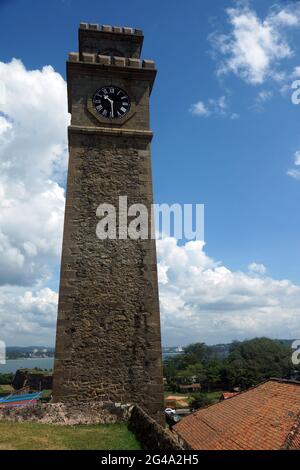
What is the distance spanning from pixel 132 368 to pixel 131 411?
1.84 m

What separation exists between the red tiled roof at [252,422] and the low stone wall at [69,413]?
2.97m

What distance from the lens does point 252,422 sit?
37.6 ft

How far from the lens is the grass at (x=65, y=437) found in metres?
7.29

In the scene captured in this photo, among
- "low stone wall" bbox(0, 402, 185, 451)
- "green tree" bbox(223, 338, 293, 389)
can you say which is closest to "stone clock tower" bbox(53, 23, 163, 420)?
"low stone wall" bbox(0, 402, 185, 451)

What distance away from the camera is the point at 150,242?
12859mm

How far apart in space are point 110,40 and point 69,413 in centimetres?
1345

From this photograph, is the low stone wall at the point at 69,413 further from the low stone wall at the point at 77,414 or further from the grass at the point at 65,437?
the grass at the point at 65,437

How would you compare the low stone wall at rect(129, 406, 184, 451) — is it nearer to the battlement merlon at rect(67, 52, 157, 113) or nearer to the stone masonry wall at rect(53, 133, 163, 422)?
the stone masonry wall at rect(53, 133, 163, 422)

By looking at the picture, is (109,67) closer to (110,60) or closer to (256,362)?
(110,60)

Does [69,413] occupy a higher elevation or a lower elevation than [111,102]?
lower

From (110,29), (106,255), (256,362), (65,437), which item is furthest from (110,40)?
(256,362)

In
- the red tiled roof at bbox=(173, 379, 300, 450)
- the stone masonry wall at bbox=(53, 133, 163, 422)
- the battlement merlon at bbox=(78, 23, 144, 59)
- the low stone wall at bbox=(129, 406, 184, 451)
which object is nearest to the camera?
→ the low stone wall at bbox=(129, 406, 184, 451)

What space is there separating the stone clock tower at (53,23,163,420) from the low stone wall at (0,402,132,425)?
1.45 m

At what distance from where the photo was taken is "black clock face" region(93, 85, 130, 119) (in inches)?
552
